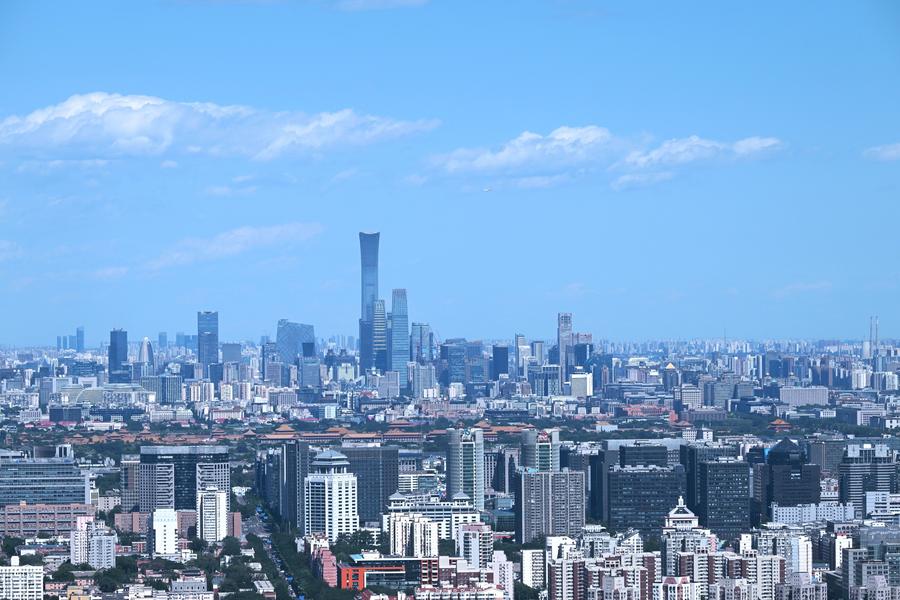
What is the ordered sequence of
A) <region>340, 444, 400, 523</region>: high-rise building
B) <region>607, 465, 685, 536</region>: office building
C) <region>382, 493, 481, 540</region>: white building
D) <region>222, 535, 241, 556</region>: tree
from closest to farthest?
1. <region>222, 535, 241, 556</region>: tree
2. <region>382, 493, 481, 540</region>: white building
3. <region>607, 465, 685, 536</region>: office building
4. <region>340, 444, 400, 523</region>: high-rise building

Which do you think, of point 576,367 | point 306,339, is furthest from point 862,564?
point 306,339

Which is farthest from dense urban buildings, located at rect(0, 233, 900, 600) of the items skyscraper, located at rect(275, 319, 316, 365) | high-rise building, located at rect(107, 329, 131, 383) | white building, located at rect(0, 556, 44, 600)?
skyscraper, located at rect(275, 319, 316, 365)

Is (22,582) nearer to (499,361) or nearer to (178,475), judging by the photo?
(178,475)

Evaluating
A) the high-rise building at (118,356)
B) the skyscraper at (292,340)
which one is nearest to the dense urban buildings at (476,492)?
the high-rise building at (118,356)

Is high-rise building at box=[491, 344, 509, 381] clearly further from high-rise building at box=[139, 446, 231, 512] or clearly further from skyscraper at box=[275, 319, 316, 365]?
high-rise building at box=[139, 446, 231, 512]

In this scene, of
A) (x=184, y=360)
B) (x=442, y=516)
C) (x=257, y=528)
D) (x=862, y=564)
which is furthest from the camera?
(x=184, y=360)

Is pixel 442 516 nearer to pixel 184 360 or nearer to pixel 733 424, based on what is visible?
pixel 733 424

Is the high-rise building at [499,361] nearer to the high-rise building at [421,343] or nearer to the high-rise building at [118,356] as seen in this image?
the high-rise building at [421,343]
